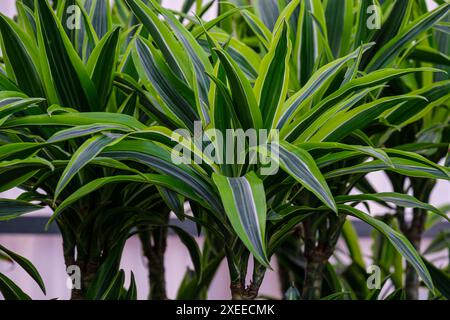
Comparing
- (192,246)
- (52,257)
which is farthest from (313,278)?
(52,257)

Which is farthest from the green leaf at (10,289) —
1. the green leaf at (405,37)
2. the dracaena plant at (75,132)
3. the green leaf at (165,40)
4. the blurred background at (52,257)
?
the blurred background at (52,257)

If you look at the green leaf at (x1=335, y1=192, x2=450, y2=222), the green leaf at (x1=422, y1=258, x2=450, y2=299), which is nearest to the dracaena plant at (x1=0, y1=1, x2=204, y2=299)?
the green leaf at (x1=335, y1=192, x2=450, y2=222)

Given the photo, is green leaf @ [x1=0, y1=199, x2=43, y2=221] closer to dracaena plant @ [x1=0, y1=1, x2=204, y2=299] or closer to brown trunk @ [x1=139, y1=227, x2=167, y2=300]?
dracaena plant @ [x1=0, y1=1, x2=204, y2=299]

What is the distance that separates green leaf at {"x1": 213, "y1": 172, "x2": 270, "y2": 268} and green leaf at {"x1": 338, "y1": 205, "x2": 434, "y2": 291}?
0.17 metres

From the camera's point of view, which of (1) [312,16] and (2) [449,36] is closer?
(1) [312,16]

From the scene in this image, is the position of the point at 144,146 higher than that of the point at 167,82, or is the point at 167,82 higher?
the point at 167,82

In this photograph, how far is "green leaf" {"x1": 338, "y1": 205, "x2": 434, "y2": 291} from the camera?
2.32 ft

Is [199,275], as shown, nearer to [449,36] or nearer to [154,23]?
[154,23]

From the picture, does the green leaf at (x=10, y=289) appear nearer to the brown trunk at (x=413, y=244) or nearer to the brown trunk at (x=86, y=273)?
the brown trunk at (x=86, y=273)

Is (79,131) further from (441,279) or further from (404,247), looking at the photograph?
(441,279)

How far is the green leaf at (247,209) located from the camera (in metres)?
0.62
